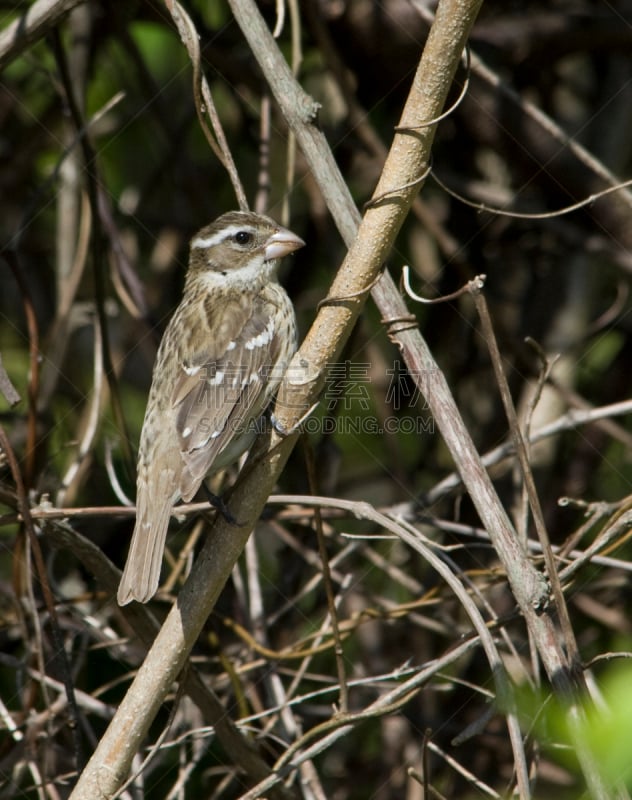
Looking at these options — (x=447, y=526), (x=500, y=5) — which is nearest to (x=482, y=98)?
(x=500, y=5)

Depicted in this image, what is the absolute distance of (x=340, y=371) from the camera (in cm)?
379

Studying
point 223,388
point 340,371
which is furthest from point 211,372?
point 340,371

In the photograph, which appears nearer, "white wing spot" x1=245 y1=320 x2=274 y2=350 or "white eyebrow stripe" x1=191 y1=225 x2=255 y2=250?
"white wing spot" x1=245 y1=320 x2=274 y2=350

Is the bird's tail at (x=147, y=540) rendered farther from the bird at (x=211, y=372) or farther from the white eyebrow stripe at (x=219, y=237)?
the white eyebrow stripe at (x=219, y=237)

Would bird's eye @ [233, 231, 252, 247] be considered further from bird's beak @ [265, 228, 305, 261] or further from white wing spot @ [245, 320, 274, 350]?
white wing spot @ [245, 320, 274, 350]

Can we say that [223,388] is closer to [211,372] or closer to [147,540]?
[211,372]

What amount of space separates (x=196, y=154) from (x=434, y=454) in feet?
6.32

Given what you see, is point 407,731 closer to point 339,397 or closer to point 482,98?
point 339,397

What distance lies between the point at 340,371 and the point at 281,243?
1.93 ft

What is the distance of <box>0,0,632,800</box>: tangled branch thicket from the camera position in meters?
3.35

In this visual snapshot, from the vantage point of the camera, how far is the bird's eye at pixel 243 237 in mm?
3467

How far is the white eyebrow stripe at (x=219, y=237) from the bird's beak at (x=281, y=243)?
76 mm

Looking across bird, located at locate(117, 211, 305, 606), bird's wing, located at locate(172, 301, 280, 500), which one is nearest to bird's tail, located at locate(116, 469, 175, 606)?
bird, located at locate(117, 211, 305, 606)

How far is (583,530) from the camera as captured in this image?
8.75ft
